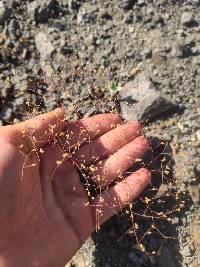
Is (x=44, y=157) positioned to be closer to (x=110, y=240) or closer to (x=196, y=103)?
(x=110, y=240)

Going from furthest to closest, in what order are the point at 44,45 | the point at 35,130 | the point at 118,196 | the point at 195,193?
the point at 44,45, the point at 195,193, the point at 118,196, the point at 35,130

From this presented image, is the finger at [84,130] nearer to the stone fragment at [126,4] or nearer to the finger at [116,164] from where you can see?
the finger at [116,164]

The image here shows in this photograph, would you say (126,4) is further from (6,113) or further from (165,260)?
(165,260)

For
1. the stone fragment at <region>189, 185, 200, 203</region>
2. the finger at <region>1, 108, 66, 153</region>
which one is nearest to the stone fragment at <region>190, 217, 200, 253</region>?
the stone fragment at <region>189, 185, 200, 203</region>

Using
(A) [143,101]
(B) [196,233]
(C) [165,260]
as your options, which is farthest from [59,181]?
(B) [196,233]

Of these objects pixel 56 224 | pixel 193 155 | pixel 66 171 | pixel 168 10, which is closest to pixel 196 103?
pixel 193 155

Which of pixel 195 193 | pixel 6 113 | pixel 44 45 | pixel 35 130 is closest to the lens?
pixel 35 130

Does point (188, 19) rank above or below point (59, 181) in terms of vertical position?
above

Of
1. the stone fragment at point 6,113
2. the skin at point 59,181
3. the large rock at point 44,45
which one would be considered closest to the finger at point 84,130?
the skin at point 59,181
